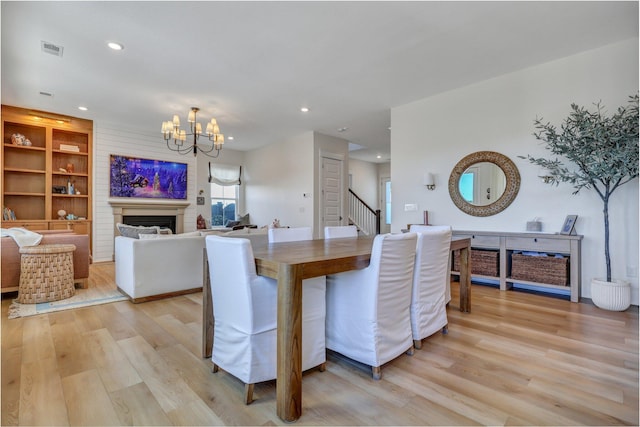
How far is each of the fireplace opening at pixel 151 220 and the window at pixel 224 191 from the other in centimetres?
121

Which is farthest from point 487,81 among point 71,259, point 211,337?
point 71,259

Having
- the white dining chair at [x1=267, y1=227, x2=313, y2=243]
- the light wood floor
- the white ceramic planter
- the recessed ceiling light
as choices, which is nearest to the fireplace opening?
the light wood floor

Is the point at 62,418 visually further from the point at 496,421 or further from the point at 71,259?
the point at 71,259

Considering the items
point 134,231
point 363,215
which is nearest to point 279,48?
point 134,231

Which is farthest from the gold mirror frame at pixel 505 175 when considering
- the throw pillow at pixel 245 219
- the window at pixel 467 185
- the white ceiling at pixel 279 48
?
the throw pillow at pixel 245 219

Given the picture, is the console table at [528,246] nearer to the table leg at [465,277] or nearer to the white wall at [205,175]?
the table leg at [465,277]

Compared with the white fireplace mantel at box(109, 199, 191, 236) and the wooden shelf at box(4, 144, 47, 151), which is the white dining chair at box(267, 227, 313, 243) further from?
the wooden shelf at box(4, 144, 47, 151)

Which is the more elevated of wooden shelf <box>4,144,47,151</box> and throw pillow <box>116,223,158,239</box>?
wooden shelf <box>4,144,47,151</box>

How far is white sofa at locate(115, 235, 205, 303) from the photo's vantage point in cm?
A: 333

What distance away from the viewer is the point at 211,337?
2.08m

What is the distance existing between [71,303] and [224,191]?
17.3 ft

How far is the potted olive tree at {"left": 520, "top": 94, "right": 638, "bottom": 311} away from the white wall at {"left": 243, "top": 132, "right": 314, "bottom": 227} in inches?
171

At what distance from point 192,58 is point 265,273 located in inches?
118

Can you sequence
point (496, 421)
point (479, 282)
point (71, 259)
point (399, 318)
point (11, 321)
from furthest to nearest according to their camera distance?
point (479, 282), point (71, 259), point (11, 321), point (399, 318), point (496, 421)
